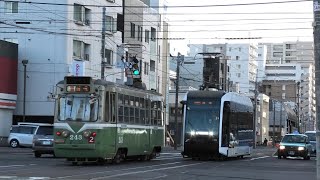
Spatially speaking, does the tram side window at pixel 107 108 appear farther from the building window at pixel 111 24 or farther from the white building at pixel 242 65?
the white building at pixel 242 65

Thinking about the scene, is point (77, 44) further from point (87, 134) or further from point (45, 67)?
point (87, 134)

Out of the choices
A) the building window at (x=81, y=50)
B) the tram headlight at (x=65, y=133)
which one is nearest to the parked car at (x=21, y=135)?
the building window at (x=81, y=50)

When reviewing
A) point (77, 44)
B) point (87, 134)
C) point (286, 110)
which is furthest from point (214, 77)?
point (87, 134)

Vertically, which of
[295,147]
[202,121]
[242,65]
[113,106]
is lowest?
[295,147]

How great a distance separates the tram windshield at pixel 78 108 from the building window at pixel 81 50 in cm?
2628

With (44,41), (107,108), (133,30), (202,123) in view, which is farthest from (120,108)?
(133,30)

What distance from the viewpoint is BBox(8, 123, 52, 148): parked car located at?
4275 cm

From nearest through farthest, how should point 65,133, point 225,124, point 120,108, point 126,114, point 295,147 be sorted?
point 65,133 → point 120,108 → point 126,114 → point 225,124 → point 295,147

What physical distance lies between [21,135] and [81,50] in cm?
1072

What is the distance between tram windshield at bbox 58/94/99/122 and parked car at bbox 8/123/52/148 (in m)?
20.1

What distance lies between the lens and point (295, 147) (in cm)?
3600

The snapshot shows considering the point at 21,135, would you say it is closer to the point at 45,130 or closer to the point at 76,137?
the point at 45,130

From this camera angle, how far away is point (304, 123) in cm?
14712

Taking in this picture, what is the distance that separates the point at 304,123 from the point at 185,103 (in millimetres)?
122750
